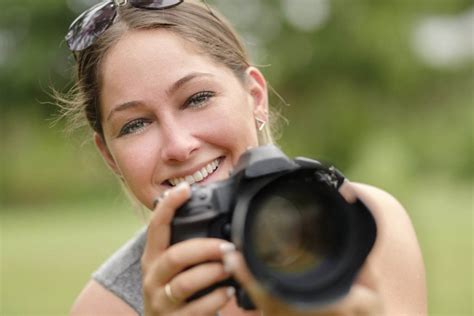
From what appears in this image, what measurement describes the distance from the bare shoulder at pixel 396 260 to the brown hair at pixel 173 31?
333mm

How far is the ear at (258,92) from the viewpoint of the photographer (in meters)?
1.77

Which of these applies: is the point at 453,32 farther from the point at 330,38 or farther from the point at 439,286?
the point at 439,286

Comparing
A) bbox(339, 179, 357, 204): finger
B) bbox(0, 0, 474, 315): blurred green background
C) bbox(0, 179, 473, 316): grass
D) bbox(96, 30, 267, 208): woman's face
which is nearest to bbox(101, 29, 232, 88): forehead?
bbox(96, 30, 267, 208): woman's face

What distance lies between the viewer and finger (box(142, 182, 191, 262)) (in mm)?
1209

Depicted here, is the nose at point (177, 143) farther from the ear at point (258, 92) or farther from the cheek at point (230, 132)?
the ear at point (258, 92)

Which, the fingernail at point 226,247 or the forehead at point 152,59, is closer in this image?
the fingernail at point 226,247

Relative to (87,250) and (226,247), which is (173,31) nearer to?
(226,247)

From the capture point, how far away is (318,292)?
1.10 m

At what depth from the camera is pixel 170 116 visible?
1547 mm

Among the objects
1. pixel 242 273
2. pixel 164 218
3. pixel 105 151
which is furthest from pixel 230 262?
pixel 105 151

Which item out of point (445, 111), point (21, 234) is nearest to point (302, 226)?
point (21, 234)

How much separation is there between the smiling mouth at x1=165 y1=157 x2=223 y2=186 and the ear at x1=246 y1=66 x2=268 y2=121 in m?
0.24

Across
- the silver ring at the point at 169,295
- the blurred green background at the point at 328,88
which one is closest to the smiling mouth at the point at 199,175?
the silver ring at the point at 169,295

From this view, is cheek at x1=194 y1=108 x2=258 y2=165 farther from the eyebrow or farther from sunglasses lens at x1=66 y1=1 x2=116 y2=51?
sunglasses lens at x1=66 y1=1 x2=116 y2=51
